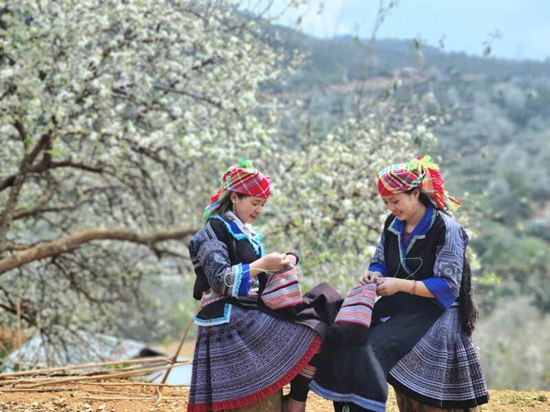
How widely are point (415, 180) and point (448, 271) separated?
48cm

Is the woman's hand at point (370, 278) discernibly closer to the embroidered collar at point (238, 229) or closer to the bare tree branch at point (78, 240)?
the embroidered collar at point (238, 229)

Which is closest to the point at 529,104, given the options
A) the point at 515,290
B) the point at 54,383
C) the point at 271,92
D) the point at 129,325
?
the point at 515,290

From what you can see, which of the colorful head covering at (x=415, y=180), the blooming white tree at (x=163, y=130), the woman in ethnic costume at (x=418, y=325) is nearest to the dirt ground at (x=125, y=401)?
the woman in ethnic costume at (x=418, y=325)

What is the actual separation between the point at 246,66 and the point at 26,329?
4697 mm

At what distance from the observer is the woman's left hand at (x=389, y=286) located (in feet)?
11.6

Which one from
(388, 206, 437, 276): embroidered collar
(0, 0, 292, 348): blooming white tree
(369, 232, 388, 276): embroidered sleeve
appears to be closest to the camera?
(388, 206, 437, 276): embroidered collar

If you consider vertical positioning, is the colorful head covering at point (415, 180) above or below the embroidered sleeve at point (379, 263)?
above

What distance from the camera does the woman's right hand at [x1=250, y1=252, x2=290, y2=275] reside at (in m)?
3.45

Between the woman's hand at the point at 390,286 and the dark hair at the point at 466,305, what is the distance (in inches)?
13.6

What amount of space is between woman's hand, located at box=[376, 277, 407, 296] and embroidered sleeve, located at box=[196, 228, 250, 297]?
0.66 m

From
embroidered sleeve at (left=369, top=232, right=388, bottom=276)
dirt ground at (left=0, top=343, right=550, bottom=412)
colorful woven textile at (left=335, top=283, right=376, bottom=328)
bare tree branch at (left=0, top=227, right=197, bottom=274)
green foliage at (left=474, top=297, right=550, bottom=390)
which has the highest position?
embroidered sleeve at (left=369, top=232, right=388, bottom=276)

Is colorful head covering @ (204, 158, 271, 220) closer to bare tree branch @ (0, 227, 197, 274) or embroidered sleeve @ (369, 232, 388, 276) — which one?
embroidered sleeve @ (369, 232, 388, 276)

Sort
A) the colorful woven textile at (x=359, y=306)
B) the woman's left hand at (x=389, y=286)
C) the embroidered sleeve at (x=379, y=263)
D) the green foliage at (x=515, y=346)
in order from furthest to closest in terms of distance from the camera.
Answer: the green foliage at (x=515, y=346) < the embroidered sleeve at (x=379, y=263) < the woman's left hand at (x=389, y=286) < the colorful woven textile at (x=359, y=306)

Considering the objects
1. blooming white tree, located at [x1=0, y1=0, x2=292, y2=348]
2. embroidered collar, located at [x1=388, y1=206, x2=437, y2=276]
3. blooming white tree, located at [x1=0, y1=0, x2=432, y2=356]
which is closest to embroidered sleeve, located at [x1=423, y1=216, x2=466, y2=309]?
embroidered collar, located at [x1=388, y1=206, x2=437, y2=276]
